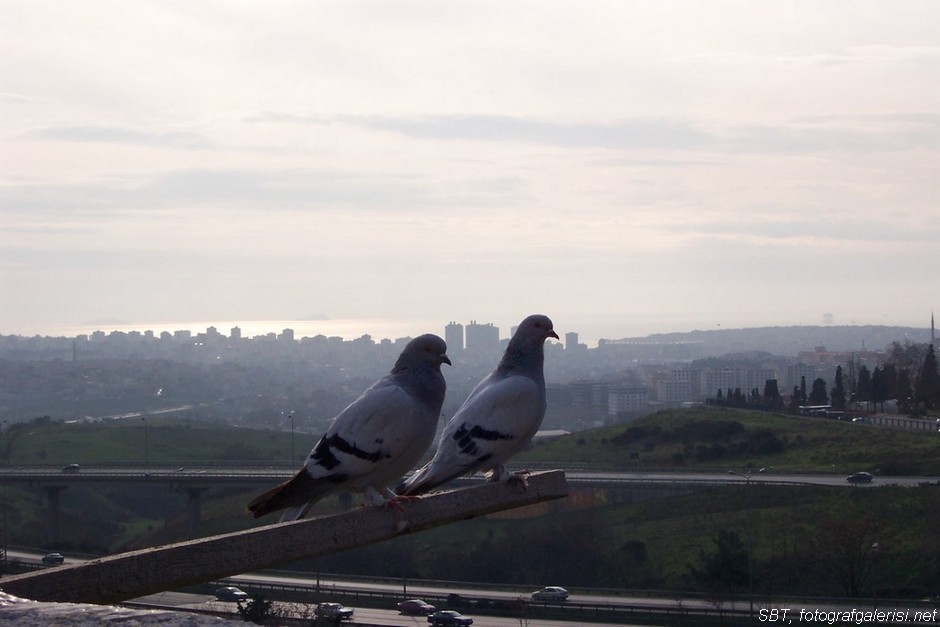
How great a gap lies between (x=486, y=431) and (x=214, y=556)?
345 centimetres

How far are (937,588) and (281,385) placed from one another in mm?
109273

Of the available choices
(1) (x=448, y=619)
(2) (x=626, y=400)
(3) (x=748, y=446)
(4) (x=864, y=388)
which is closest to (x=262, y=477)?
(3) (x=748, y=446)

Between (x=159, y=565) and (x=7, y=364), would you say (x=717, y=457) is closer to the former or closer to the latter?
(x=159, y=565)

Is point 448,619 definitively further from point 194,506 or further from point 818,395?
point 818,395

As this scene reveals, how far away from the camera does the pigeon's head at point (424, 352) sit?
284 inches

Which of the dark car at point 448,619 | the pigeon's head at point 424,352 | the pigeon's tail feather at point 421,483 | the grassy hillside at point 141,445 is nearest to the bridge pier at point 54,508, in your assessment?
the grassy hillside at point 141,445

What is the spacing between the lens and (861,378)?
211 feet

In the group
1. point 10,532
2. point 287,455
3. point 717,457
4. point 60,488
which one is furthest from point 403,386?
point 287,455

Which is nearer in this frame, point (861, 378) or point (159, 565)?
point (159, 565)

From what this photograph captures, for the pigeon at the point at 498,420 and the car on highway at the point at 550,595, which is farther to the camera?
the car on highway at the point at 550,595

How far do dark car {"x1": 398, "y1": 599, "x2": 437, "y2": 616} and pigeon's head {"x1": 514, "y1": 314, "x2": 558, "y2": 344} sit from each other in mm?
12519

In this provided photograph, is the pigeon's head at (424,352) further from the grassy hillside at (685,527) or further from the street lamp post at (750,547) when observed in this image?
the grassy hillside at (685,527)

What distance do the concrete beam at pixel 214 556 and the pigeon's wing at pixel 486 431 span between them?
4.87 ft

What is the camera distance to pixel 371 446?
22.0ft
